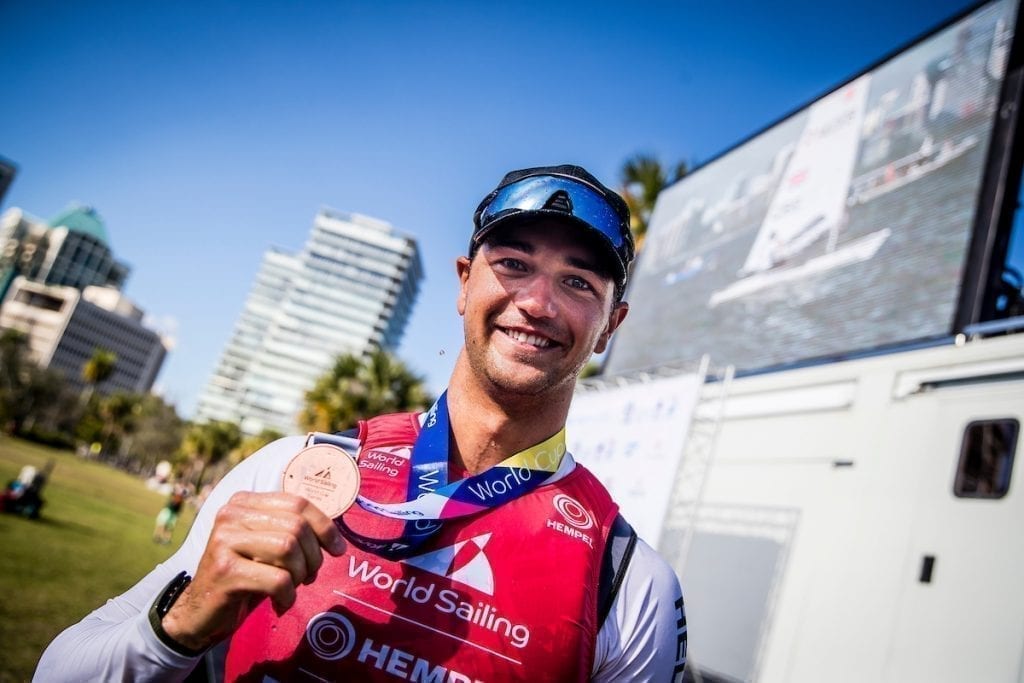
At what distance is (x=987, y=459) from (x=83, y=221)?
570 ft

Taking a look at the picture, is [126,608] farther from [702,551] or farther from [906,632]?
[702,551]

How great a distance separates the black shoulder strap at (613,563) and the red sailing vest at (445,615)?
1.3 inches

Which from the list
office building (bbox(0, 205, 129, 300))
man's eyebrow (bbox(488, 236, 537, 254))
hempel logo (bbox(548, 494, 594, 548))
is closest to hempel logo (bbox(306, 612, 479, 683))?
hempel logo (bbox(548, 494, 594, 548))

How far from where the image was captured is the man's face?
1435 millimetres

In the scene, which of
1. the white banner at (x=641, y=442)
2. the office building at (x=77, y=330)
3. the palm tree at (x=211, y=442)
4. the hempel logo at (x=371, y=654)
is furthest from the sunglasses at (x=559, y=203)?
the office building at (x=77, y=330)

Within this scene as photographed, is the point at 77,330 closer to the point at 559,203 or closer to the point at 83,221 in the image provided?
the point at 83,221

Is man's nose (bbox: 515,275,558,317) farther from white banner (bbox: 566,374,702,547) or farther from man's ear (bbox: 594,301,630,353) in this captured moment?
white banner (bbox: 566,374,702,547)

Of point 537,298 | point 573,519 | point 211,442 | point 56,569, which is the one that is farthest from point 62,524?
point 211,442

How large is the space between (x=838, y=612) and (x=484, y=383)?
6.89m

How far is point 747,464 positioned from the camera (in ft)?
28.5

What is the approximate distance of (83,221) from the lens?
139m

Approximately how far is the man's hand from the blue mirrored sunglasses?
89cm

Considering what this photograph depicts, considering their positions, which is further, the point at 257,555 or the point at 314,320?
the point at 314,320

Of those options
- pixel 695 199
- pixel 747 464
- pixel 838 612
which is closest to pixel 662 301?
pixel 695 199
